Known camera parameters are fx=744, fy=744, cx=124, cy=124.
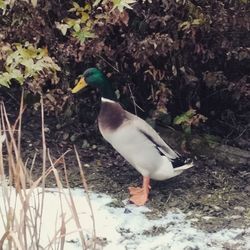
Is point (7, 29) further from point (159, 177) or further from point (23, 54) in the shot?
point (159, 177)

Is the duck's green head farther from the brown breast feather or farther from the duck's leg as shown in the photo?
the duck's leg

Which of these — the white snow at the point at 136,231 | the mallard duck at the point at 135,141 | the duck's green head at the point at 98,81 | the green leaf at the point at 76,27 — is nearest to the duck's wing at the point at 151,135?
the mallard duck at the point at 135,141

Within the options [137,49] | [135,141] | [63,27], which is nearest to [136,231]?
[135,141]

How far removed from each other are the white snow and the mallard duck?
19cm

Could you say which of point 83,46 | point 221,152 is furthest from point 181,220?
point 83,46

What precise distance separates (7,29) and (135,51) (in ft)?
2.58

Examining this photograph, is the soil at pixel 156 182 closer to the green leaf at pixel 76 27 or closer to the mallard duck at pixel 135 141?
the mallard duck at pixel 135 141

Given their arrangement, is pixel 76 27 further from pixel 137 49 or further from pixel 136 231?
pixel 136 231

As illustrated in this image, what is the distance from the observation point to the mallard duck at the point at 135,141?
4.06 metres

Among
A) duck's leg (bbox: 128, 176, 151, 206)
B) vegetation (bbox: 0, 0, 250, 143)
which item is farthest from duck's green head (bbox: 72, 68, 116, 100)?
duck's leg (bbox: 128, 176, 151, 206)

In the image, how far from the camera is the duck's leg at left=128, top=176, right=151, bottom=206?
4125mm

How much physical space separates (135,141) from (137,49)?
547mm

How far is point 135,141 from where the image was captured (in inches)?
160

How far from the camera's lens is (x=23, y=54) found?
13.2 ft
